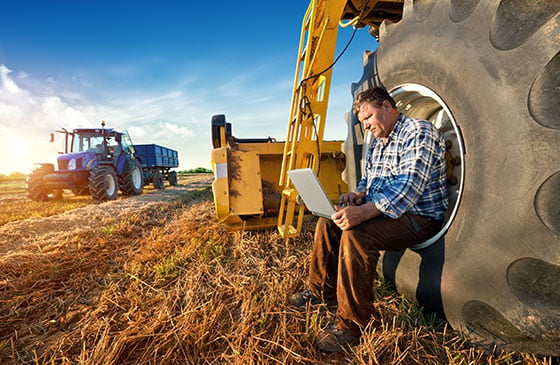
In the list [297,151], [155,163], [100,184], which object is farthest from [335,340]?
[155,163]

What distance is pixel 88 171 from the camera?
326 inches

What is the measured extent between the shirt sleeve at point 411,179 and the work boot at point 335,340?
675 mm

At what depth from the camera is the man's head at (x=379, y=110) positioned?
5.64ft

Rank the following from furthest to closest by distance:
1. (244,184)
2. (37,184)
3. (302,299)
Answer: (37,184), (244,184), (302,299)

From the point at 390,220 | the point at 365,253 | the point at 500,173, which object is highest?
the point at 500,173

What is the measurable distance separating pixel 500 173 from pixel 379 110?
2.38 feet

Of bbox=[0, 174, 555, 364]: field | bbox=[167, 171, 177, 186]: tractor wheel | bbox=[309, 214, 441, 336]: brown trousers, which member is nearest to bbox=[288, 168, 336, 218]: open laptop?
bbox=[309, 214, 441, 336]: brown trousers

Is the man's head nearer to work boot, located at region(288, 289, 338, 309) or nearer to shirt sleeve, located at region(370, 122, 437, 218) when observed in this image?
shirt sleeve, located at region(370, 122, 437, 218)

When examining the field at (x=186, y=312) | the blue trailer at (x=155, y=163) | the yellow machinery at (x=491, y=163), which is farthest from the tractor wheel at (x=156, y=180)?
the yellow machinery at (x=491, y=163)

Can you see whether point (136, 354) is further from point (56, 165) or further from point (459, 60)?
point (56, 165)

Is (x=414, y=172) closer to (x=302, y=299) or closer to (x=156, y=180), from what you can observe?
(x=302, y=299)

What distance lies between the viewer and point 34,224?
476cm

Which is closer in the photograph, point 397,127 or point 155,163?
point 397,127

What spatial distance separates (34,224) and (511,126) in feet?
20.6
